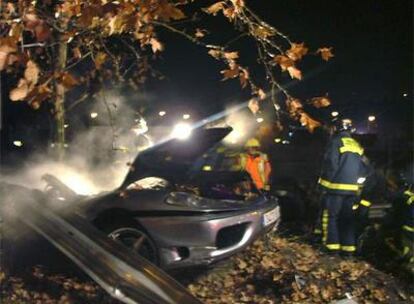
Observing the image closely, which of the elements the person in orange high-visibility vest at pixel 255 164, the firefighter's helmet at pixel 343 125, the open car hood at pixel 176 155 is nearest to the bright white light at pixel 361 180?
the firefighter's helmet at pixel 343 125

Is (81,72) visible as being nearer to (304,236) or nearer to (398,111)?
(304,236)

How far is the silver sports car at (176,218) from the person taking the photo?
20.2 feet

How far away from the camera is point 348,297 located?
564 centimetres

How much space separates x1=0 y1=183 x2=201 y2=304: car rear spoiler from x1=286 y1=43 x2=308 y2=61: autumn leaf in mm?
1763

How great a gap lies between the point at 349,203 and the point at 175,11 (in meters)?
4.80

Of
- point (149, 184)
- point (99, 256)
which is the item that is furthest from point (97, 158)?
point (99, 256)

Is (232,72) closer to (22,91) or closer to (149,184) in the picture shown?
(22,91)

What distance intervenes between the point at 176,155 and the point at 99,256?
5133 millimetres

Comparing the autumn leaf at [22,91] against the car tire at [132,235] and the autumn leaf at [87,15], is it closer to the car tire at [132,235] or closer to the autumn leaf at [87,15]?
the autumn leaf at [87,15]

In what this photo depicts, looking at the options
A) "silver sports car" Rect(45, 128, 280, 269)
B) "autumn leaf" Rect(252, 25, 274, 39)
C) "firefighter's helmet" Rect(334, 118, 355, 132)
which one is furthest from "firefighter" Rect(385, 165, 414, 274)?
"autumn leaf" Rect(252, 25, 274, 39)

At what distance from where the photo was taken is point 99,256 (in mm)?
3410

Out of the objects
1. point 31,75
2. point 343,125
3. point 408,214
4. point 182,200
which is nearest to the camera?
point 31,75

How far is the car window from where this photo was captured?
21.3 feet

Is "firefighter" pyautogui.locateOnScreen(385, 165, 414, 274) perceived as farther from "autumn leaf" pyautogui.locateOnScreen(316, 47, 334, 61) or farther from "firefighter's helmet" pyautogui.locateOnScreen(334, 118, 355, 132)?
"autumn leaf" pyautogui.locateOnScreen(316, 47, 334, 61)
